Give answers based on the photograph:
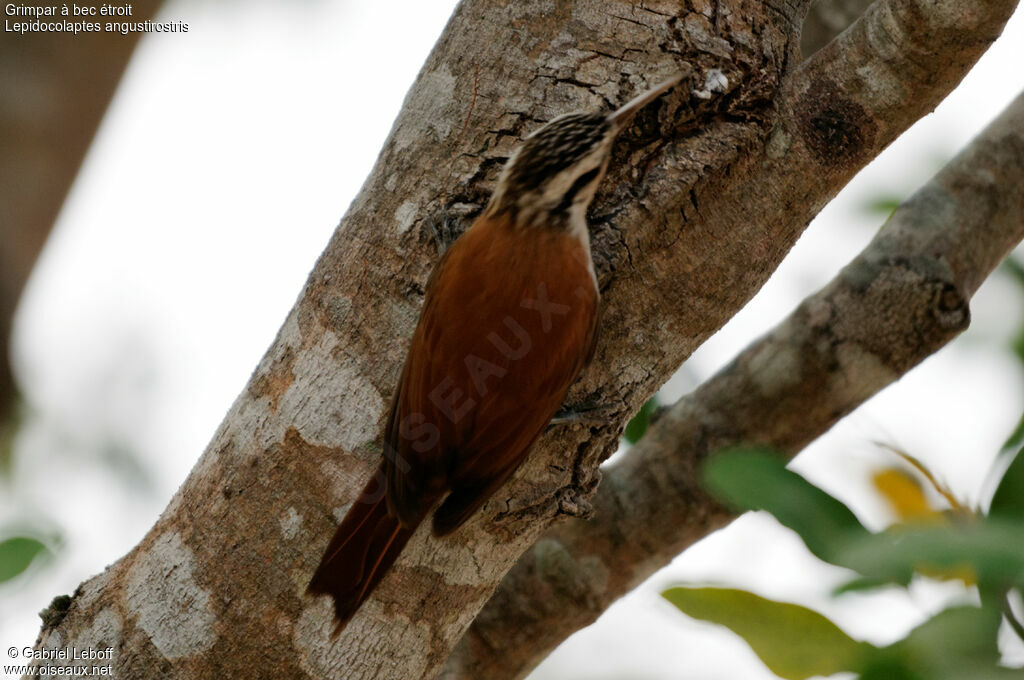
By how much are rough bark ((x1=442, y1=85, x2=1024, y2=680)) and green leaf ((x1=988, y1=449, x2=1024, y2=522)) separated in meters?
1.08

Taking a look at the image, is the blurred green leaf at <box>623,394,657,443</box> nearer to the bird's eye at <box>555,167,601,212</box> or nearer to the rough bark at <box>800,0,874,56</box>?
the bird's eye at <box>555,167,601,212</box>

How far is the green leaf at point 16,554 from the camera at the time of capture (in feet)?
6.88

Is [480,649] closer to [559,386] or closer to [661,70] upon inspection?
[559,386]

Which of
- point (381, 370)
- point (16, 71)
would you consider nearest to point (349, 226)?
point (381, 370)

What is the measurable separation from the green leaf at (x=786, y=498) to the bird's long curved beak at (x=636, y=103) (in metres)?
0.73

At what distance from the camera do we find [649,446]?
3053 millimetres

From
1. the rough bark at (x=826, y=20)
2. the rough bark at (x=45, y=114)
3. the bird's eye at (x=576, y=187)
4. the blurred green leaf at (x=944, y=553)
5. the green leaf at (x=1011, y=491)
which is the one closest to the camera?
the blurred green leaf at (x=944, y=553)

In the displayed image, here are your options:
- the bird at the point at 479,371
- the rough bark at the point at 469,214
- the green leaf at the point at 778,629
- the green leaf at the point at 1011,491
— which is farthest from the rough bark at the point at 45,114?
the green leaf at the point at 1011,491

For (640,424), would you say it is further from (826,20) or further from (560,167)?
(826,20)

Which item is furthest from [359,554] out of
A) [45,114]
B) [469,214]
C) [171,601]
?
[45,114]

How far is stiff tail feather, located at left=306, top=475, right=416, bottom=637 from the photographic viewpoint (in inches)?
77.0

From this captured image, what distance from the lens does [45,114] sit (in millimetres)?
3311

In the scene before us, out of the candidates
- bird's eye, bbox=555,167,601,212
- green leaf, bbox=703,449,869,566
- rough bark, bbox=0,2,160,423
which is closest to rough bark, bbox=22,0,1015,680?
bird's eye, bbox=555,167,601,212

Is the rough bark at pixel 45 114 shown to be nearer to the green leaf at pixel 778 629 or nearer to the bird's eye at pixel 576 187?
the bird's eye at pixel 576 187
